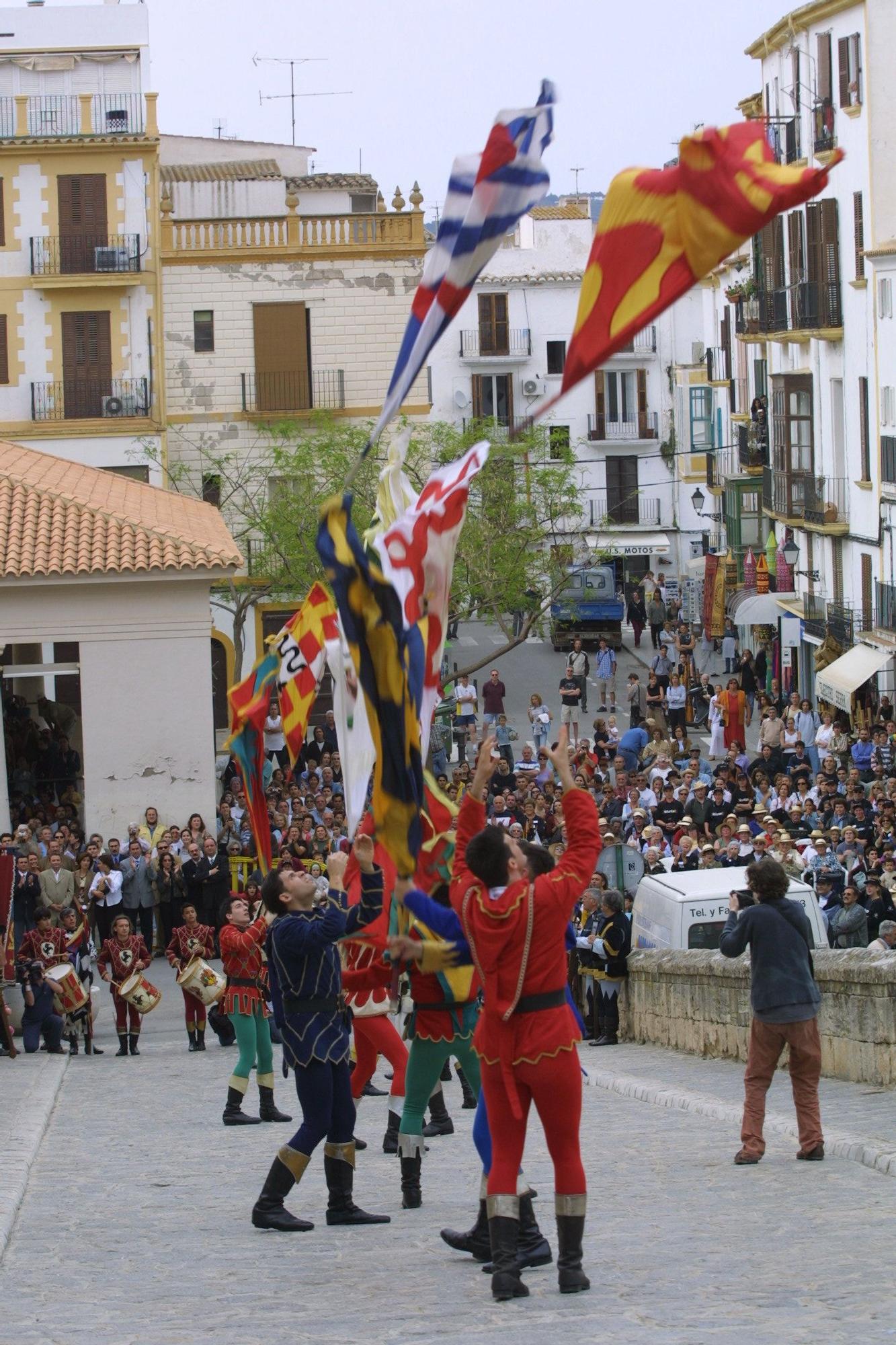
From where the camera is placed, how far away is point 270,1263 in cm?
836

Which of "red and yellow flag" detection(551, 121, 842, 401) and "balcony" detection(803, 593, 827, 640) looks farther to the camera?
"balcony" detection(803, 593, 827, 640)

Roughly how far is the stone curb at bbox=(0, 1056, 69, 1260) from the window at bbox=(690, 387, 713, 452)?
47.2 meters

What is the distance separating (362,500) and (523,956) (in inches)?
1314

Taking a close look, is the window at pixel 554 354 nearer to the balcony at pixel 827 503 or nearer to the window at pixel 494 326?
the window at pixel 494 326

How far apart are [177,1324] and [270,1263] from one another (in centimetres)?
122

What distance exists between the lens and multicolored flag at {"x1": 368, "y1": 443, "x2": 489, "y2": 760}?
31.9ft

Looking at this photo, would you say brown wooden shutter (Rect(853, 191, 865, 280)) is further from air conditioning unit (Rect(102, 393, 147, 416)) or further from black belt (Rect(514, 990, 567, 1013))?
black belt (Rect(514, 990, 567, 1013))

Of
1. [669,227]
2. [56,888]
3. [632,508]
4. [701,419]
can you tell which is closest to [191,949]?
[56,888]

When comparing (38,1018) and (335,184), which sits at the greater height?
(335,184)

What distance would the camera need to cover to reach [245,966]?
14.3m

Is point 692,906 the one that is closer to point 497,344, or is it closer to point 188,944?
point 188,944

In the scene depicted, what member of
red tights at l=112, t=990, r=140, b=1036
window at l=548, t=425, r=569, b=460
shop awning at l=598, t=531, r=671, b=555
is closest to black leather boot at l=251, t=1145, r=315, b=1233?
red tights at l=112, t=990, r=140, b=1036

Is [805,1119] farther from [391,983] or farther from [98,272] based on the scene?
[98,272]

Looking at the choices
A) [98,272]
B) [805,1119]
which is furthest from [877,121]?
[805,1119]
